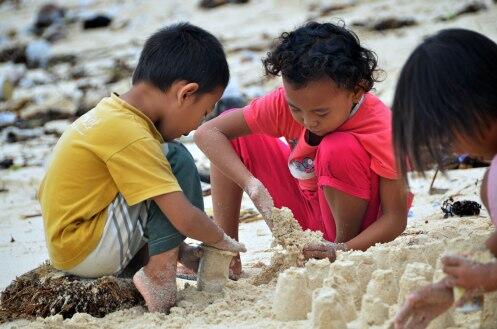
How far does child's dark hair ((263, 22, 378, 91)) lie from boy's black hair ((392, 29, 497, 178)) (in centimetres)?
72

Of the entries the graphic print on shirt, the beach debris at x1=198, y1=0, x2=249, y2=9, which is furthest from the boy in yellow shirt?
the beach debris at x1=198, y1=0, x2=249, y2=9

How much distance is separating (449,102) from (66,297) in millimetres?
1468

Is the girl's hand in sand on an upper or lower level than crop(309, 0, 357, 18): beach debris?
upper

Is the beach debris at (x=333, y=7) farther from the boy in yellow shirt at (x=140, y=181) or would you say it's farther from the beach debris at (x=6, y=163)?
the boy in yellow shirt at (x=140, y=181)

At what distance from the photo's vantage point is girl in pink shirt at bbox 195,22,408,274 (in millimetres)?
2811

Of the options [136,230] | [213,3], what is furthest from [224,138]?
[213,3]

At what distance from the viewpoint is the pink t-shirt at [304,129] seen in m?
2.88

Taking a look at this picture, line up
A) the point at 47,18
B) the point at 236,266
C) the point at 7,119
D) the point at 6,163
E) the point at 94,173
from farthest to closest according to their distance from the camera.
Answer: the point at 47,18
the point at 7,119
the point at 6,163
the point at 236,266
the point at 94,173

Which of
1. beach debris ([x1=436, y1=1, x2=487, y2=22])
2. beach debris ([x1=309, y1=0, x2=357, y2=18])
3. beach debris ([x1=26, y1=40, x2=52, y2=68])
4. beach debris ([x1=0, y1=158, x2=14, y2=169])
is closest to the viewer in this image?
beach debris ([x1=0, y1=158, x2=14, y2=169])

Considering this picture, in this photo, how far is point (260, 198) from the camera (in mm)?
2902

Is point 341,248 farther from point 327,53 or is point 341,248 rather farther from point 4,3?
point 4,3

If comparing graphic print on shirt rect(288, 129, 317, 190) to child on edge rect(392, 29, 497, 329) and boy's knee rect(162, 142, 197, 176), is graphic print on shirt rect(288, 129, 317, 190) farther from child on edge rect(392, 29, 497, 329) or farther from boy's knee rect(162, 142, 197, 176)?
child on edge rect(392, 29, 497, 329)

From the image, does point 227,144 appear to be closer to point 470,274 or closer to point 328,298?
point 328,298

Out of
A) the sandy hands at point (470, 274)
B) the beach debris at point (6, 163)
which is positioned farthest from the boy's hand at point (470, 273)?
the beach debris at point (6, 163)
